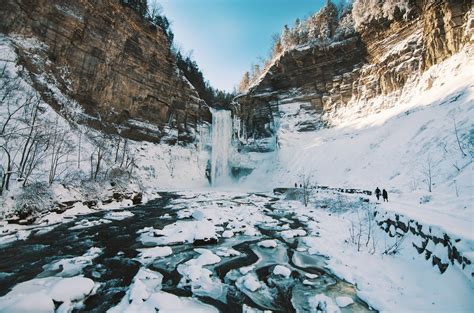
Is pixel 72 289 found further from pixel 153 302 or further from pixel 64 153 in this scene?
pixel 64 153

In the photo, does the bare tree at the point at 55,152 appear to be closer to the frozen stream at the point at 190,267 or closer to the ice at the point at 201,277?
the frozen stream at the point at 190,267

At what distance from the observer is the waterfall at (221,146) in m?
41.3

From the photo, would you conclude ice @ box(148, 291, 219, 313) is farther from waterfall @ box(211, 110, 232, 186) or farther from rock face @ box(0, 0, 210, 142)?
waterfall @ box(211, 110, 232, 186)

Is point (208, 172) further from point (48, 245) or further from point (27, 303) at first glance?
point (27, 303)

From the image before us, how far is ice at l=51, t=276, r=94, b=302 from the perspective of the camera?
470 cm

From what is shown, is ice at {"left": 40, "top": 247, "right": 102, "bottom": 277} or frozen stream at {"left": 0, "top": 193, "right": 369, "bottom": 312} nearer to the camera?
frozen stream at {"left": 0, "top": 193, "right": 369, "bottom": 312}

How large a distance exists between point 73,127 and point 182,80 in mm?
19967

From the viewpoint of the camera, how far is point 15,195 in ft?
38.1

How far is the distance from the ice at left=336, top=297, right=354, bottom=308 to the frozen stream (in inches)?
3.2

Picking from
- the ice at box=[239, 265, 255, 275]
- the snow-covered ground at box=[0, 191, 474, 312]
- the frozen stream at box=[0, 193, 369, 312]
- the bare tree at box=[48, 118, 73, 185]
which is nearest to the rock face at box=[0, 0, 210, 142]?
the bare tree at box=[48, 118, 73, 185]

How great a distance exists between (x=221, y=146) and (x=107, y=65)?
20.3 m

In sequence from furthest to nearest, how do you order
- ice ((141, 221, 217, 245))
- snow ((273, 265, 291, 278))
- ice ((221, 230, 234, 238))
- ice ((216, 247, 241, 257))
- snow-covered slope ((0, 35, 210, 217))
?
snow-covered slope ((0, 35, 210, 217)) < ice ((221, 230, 234, 238)) < ice ((141, 221, 217, 245)) < ice ((216, 247, 241, 257)) < snow ((273, 265, 291, 278))

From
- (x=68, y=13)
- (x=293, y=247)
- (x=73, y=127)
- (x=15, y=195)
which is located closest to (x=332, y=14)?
(x=68, y=13)

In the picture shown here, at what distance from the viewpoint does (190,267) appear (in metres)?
6.57
